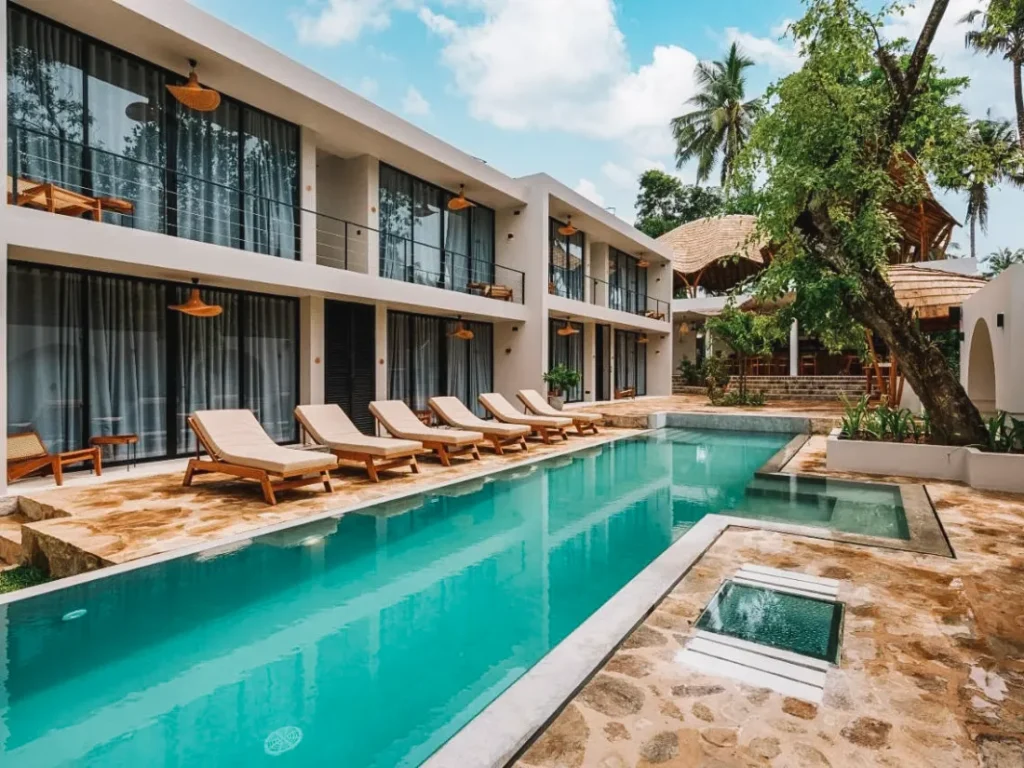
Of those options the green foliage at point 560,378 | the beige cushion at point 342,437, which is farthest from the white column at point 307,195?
the green foliage at point 560,378

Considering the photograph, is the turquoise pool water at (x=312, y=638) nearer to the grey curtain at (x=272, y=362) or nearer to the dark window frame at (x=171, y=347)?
the dark window frame at (x=171, y=347)

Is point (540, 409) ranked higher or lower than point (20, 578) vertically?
higher

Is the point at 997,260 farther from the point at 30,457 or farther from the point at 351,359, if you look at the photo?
the point at 30,457

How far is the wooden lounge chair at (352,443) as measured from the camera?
7570mm

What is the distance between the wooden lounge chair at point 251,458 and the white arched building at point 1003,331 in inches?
337

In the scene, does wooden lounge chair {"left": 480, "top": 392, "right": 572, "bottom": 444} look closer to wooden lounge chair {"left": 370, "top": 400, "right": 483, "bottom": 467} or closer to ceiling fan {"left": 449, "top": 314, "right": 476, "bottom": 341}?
ceiling fan {"left": 449, "top": 314, "right": 476, "bottom": 341}

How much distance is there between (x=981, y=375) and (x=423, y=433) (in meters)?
10.7

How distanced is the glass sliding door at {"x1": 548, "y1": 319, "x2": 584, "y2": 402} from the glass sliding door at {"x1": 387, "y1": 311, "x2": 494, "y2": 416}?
2.52 metres

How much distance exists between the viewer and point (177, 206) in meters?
8.52

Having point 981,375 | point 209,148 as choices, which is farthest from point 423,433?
point 981,375

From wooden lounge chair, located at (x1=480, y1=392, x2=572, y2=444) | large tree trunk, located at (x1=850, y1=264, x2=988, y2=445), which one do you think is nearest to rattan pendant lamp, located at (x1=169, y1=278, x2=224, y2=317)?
wooden lounge chair, located at (x1=480, y1=392, x2=572, y2=444)

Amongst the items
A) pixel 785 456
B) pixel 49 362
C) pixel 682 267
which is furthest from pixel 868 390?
pixel 49 362

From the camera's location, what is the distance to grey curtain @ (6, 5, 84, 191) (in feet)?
22.7

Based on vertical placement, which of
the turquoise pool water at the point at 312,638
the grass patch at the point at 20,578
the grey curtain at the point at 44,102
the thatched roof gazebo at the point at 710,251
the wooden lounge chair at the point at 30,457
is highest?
the thatched roof gazebo at the point at 710,251
